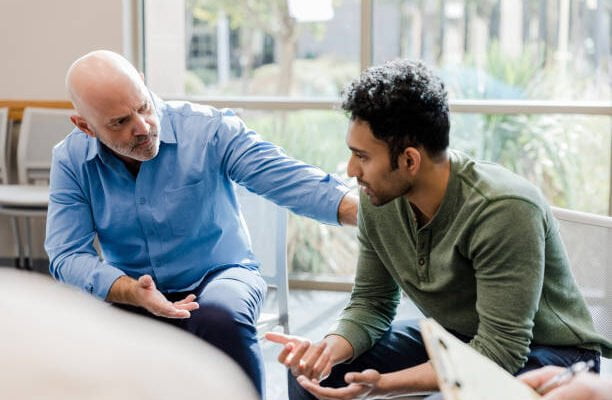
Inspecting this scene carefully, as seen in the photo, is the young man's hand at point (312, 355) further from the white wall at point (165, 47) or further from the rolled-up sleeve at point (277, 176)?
the white wall at point (165, 47)

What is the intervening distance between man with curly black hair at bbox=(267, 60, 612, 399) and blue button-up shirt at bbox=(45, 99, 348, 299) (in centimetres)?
52

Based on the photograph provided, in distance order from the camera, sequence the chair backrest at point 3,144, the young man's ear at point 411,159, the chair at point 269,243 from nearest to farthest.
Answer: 1. the young man's ear at point 411,159
2. the chair at point 269,243
3. the chair backrest at point 3,144

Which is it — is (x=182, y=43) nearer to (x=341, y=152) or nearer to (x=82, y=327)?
(x=341, y=152)

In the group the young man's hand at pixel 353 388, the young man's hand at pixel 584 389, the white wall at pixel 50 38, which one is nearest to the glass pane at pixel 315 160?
the white wall at pixel 50 38

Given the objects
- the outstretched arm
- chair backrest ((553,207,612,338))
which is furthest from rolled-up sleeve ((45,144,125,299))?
chair backrest ((553,207,612,338))

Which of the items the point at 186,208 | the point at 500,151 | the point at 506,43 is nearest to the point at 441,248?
the point at 186,208

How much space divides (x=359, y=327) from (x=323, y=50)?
2.95 metres

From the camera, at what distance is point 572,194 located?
4434mm

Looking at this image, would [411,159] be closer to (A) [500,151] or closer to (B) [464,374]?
(B) [464,374]

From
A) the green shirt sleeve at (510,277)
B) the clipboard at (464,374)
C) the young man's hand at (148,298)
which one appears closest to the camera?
the clipboard at (464,374)

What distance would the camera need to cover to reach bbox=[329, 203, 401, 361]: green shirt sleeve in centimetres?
201

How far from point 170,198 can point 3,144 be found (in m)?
2.81

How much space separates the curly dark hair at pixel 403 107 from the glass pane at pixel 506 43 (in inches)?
108

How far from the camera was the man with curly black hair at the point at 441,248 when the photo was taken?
177cm
